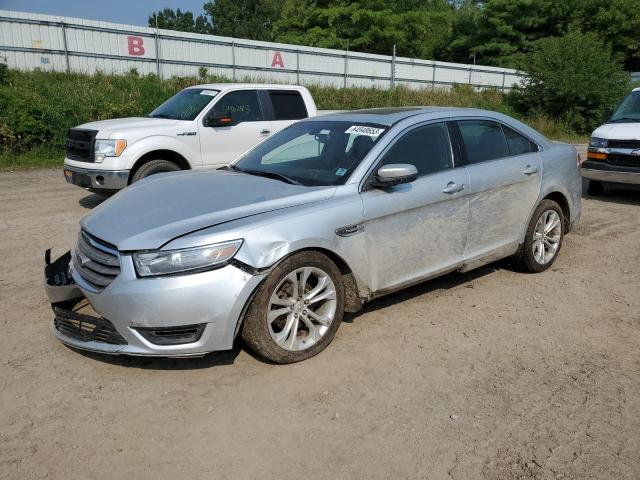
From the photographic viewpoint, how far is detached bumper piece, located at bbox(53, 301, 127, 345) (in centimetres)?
338

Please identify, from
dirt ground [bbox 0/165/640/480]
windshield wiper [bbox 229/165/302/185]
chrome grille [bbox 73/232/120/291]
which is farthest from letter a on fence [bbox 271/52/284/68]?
chrome grille [bbox 73/232/120/291]

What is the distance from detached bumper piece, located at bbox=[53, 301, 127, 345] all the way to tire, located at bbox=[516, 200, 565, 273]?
378cm

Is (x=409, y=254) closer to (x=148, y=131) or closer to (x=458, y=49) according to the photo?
(x=148, y=131)

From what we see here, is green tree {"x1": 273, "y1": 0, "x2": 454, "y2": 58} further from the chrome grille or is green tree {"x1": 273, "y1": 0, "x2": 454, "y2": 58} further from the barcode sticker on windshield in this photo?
the chrome grille

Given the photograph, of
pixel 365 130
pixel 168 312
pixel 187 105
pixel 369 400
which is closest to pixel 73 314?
pixel 168 312

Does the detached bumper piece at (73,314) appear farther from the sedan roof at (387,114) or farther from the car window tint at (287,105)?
the car window tint at (287,105)

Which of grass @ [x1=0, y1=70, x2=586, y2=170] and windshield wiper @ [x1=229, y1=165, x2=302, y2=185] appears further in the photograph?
grass @ [x1=0, y1=70, x2=586, y2=170]

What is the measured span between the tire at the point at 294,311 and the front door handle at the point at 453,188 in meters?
1.26

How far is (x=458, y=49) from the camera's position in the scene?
1975 inches

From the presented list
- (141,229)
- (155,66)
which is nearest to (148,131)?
(141,229)

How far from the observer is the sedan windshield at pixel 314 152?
424 centimetres

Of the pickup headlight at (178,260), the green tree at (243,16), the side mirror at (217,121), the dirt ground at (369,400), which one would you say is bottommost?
the dirt ground at (369,400)

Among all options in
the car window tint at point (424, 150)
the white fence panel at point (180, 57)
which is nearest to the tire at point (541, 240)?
the car window tint at point (424, 150)

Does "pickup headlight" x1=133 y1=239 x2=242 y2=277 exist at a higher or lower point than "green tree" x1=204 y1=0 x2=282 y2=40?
lower
